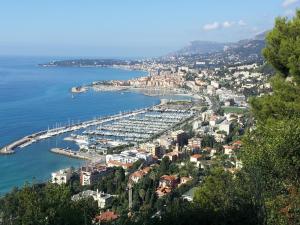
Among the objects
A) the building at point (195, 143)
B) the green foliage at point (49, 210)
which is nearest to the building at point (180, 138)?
the building at point (195, 143)

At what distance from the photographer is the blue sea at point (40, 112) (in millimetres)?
15677

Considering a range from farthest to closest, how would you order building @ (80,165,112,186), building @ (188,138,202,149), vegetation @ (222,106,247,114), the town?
vegetation @ (222,106,247,114)
building @ (188,138,202,149)
building @ (80,165,112,186)
the town

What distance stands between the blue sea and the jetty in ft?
1.36

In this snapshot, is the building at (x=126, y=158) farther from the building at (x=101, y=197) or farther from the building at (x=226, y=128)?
the building at (x=226, y=128)

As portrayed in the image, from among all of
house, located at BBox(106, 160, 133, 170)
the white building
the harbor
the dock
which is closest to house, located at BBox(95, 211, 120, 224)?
house, located at BBox(106, 160, 133, 170)

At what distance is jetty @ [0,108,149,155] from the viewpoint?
1851 cm

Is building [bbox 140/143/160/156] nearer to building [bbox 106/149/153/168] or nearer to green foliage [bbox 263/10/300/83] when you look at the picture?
building [bbox 106/149/153/168]

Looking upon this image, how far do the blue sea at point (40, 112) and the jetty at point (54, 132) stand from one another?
414mm

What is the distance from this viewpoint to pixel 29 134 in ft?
70.0

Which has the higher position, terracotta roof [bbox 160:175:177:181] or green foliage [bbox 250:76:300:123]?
green foliage [bbox 250:76:300:123]

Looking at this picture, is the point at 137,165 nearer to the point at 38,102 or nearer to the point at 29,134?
the point at 29,134

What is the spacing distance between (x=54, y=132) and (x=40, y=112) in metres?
6.67

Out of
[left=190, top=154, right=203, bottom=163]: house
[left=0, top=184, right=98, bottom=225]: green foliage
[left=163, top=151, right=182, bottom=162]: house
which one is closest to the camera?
[left=0, top=184, right=98, bottom=225]: green foliage

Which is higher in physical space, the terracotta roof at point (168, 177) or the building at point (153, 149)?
the terracotta roof at point (168, 177)
